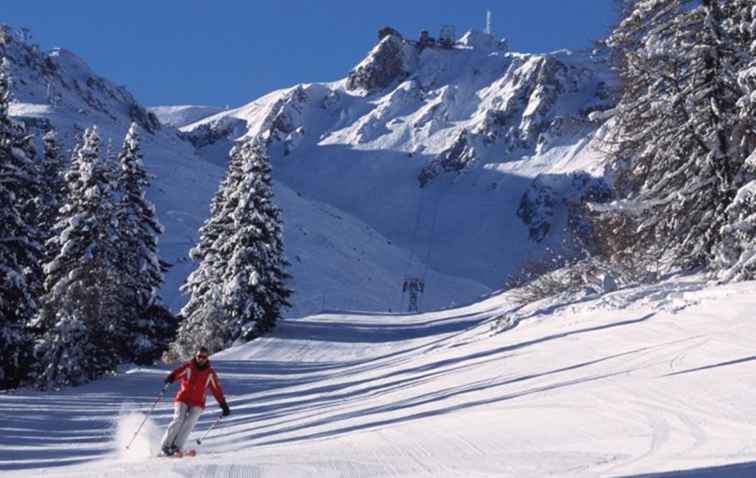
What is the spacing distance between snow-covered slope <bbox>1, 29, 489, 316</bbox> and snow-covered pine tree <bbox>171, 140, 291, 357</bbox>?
15480mm

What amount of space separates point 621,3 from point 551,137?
18210 cm

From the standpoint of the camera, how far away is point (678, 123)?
722 inches

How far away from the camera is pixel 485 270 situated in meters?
147

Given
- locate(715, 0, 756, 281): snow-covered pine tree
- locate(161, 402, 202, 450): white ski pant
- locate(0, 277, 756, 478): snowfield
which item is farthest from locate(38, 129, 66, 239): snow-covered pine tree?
locate(715, 0, 756, 281): snow-covered pine tree

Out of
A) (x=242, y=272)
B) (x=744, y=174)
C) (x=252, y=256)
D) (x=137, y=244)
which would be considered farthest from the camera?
(x=252, y=256)

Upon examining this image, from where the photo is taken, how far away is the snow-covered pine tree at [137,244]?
32.7m

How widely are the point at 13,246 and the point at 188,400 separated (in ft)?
51.5

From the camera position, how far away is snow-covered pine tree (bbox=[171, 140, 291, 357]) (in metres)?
35.6

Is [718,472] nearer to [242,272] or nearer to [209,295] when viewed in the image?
[242,272]

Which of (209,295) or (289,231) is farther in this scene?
(289,231)

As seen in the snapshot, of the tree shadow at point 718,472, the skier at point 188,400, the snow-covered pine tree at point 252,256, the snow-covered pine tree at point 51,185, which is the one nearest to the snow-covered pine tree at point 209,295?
the snow-covered pine tree at point 252,256

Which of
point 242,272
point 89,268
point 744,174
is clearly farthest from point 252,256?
point 744,174

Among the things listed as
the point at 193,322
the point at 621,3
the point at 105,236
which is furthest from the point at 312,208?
the point at 621,3

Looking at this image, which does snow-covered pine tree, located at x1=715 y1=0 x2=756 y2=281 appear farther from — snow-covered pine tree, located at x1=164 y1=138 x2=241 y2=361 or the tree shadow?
snow-covered pine tree, located at x1=164 y1=138 x2=241 y2=361
